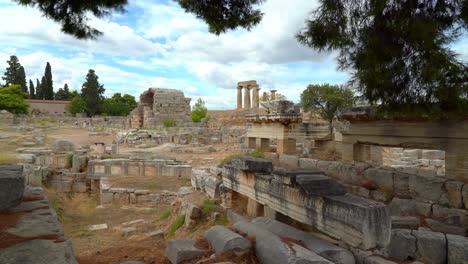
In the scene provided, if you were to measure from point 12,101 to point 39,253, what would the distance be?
61.5 meters

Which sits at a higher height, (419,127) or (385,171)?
(419,127)

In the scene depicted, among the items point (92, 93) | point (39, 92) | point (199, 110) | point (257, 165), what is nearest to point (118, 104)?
point (92, 93)

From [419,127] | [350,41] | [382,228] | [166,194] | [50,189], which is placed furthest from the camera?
[50,189]

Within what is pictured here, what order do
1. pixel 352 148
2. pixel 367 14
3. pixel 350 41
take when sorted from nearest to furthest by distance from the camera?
pixel 367 14 → pixel 350 41 → pixel 352 148

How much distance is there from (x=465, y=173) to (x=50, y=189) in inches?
548

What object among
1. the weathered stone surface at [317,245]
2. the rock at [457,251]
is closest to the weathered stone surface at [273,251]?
the weathered stone surface at [317,245]

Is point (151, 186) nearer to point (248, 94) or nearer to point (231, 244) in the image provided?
point (231, 244)

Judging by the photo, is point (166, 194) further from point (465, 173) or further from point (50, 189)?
point (465, 173)

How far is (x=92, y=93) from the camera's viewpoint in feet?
219

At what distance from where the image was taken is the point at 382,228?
408cm

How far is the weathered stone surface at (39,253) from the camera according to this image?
298 centimetres

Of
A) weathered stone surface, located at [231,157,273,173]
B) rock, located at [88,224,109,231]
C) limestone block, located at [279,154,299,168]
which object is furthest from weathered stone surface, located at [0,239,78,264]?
limestone block, located at [279,154,299,168]

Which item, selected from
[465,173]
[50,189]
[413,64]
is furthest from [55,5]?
[50,189]

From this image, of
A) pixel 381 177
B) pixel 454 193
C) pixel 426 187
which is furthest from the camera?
pixel 381 177
